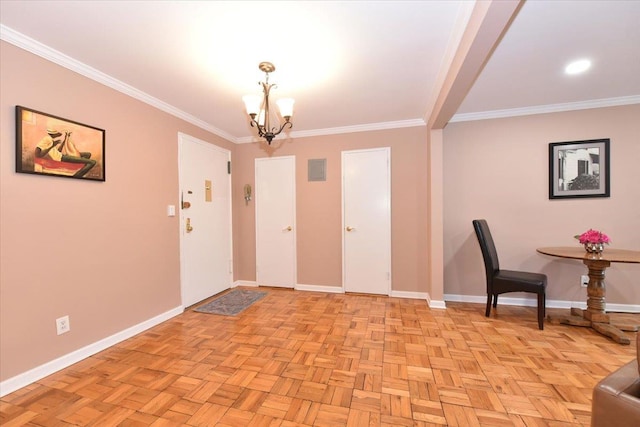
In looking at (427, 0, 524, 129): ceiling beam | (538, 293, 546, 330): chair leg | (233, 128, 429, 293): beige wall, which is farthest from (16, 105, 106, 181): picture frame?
(538, 293, 546, 330): chair leg

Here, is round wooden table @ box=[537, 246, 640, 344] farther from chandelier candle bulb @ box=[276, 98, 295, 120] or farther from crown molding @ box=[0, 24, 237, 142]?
crown molding @ box=[0, 24, 237, 142]

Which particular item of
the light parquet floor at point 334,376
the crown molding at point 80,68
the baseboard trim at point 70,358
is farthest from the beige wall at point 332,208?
the baseboard trim at point 70,358

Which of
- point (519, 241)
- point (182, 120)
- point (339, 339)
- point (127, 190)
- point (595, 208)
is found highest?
point (182, 120)

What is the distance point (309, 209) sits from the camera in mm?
3852

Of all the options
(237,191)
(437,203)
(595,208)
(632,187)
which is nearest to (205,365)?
(237,191)

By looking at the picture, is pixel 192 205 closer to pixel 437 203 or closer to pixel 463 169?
pixel 437 203

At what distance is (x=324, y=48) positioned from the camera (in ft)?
6.31

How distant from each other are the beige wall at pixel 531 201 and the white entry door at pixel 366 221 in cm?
78

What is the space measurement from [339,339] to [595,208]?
331 cm

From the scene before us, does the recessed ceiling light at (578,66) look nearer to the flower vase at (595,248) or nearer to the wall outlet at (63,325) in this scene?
the flower vase at (595,248)

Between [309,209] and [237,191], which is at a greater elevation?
[237,191]

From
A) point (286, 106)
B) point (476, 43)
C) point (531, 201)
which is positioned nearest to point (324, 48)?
point (286, 106)

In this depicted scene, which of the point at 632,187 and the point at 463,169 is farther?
the point at 463,169

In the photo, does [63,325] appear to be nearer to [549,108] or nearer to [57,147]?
[57,147]
